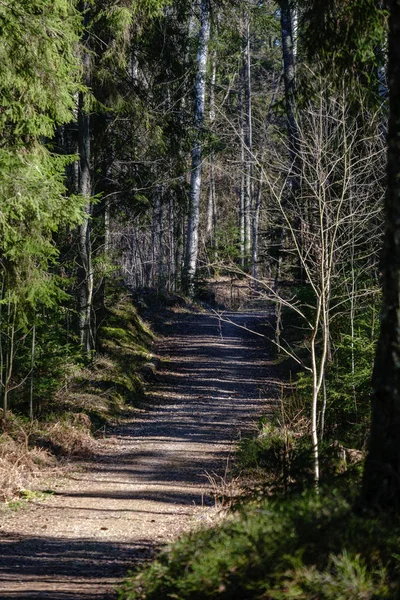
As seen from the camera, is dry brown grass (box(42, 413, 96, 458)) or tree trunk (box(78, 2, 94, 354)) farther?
tree trunk (box(78, 2, 94, 354))

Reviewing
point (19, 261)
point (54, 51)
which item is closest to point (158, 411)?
point (19, 261)

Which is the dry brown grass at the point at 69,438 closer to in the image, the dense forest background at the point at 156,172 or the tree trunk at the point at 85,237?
the dense forest background at the point at 156,172

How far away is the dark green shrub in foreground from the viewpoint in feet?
11.9

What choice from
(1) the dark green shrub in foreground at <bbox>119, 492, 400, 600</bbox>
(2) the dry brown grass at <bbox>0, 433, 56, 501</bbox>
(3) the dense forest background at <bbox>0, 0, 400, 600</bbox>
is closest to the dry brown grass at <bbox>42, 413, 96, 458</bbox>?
(3) the dense forest background at <bbox>0, 0, 400, 600</bbox>

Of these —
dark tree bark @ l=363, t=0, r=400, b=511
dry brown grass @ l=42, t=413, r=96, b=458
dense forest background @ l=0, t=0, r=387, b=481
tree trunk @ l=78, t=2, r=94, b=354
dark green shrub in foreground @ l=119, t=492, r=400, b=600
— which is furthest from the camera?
tree trunk @ l=78, t=2, r=94, b=354

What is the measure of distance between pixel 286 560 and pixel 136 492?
5.43 m

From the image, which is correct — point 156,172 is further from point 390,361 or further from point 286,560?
point 286,560

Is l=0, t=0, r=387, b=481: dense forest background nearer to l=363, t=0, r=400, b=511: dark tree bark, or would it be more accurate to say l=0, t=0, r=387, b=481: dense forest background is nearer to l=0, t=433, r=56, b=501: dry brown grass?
l=0, t=433, r=56, b=501: dry brown grass


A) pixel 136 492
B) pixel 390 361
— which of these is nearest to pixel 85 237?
pixel 136 492

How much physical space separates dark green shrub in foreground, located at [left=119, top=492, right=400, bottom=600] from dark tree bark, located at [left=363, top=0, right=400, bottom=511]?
247mm

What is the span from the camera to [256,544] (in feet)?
13.2

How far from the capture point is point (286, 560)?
3.83m

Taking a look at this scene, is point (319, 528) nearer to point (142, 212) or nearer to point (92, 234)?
point (92, 234)

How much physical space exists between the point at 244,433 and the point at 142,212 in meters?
7.02
